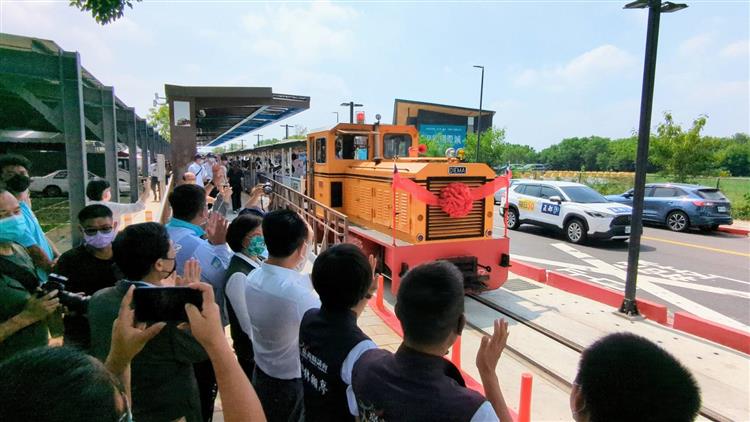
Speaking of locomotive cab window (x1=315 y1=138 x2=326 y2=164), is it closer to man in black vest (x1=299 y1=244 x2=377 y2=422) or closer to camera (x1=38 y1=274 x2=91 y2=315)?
camera (x1=38 y1=274 x2=91 y2=315)

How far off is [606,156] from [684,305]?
284 ft

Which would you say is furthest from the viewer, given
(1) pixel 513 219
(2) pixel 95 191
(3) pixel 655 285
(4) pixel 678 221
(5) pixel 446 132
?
(5) pixel 446 132

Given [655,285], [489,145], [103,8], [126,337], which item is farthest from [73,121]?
[489,145]

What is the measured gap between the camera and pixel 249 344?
9.06 ft

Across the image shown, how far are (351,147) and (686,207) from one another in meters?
11.8

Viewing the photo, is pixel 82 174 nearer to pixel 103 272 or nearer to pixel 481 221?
pixel 103 272

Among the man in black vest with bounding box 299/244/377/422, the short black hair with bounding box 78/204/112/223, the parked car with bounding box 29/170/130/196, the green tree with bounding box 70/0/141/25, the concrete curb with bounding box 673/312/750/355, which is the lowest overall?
the concrete curb with bounding box 673/312/750/355

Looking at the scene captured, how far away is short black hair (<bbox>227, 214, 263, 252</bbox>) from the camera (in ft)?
9.70

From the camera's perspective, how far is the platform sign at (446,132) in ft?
136

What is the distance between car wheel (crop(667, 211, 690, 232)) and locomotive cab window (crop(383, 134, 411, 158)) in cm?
1074

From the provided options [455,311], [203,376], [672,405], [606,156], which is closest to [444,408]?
[455,311]

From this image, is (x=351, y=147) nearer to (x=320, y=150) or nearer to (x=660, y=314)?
(x=320, y=150)

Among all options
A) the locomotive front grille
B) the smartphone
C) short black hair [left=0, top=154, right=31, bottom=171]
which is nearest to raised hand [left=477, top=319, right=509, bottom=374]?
the smartphone

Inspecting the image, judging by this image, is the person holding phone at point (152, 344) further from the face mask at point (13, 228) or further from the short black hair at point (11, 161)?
the short black hair at point (11, 161)
